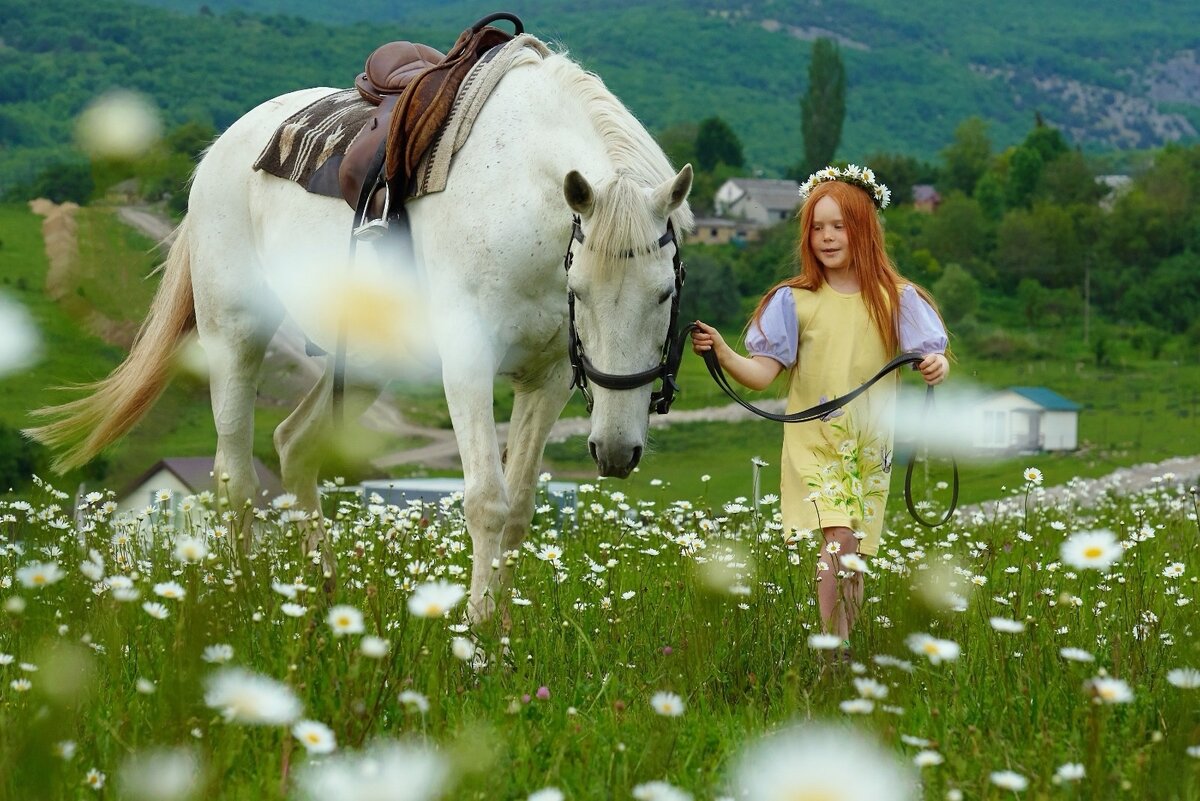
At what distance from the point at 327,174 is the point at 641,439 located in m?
2.41

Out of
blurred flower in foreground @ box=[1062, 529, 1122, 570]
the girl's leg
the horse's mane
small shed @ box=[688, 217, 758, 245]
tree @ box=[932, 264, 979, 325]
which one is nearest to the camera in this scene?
blurred flower in foreground @ box=[1062, 529, 1122, 570]

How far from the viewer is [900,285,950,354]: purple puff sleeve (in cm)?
502

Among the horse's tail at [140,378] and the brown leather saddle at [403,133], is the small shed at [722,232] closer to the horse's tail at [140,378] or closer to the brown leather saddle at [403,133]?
the horse's tail at [140,378]

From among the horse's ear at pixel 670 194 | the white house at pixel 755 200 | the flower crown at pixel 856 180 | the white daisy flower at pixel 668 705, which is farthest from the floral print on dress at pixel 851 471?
the white house at pixel 755 200

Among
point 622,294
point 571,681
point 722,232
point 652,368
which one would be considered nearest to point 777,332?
point 652,368

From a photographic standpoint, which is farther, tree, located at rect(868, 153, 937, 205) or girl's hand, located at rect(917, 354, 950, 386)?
tree, located at rect(868, 153, 937, 205)

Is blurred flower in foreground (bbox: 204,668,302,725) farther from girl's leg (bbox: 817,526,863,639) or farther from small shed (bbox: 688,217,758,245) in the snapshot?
small shed (bbox: 688,217,758,245)

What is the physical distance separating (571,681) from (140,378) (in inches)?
166

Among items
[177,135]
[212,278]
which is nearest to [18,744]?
[212,278]

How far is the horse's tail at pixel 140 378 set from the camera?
7.59m

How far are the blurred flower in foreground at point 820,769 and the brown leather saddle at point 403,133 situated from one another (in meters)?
3.25

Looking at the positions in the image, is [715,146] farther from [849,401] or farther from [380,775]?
[380,775]

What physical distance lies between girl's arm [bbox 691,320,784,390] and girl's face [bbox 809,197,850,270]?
17.3 inches

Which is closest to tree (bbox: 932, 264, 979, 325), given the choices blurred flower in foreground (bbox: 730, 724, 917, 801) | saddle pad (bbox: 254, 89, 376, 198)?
saddle pad (bbox: 254, 89, 376, 198)
